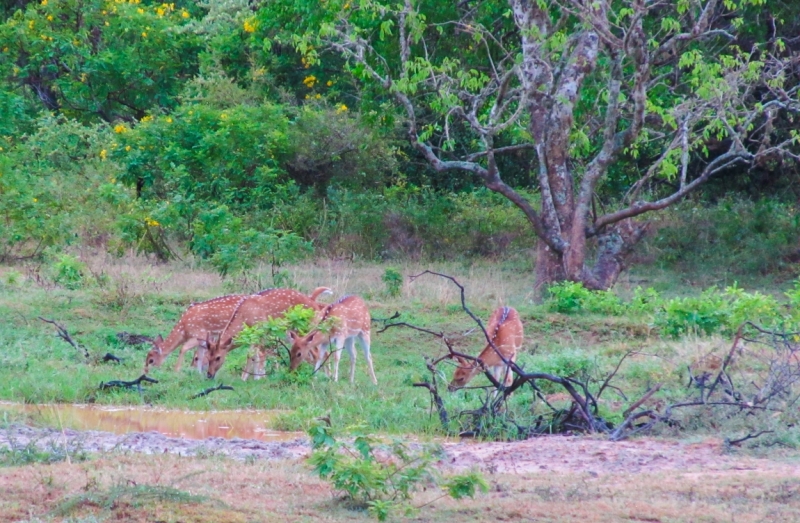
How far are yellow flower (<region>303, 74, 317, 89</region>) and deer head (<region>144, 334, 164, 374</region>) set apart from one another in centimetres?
1368

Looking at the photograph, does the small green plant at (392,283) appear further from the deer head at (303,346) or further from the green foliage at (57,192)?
the green foliage at (57,192)

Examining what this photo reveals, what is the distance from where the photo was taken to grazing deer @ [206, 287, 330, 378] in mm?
12000

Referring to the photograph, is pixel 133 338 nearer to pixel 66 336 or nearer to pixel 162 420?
pixel 66 336

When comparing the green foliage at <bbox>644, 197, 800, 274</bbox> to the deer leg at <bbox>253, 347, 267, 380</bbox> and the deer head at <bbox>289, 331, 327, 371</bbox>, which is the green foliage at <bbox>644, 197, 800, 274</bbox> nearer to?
the deer head at <bbox>289, 331, 327, 371</bbox>

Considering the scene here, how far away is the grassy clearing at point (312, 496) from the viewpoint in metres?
5.96

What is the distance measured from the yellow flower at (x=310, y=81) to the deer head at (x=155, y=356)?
13.7m

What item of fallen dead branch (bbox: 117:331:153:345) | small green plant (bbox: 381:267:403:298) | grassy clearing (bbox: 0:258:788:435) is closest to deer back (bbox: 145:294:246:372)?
grassy clearing (bbox: 0:258:788:435)

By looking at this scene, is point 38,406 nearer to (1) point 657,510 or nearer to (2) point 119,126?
(1) point 657,510

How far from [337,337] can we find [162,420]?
8.04ft

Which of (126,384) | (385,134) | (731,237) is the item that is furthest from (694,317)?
(385,134)

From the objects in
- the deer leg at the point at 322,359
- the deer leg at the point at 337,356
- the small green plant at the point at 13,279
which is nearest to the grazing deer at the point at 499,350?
the deer leg at the point at 337,356

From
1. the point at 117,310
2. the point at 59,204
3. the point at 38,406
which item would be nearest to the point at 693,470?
the point at 38,406

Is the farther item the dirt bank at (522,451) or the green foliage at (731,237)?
the green foliage at (731,237)

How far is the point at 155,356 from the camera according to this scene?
12367 millimetres
